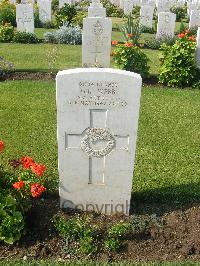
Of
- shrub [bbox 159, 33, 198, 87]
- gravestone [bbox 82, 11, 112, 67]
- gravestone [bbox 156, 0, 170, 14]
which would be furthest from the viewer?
Answer: gravestone [bbox 156, 0, 170, 14]

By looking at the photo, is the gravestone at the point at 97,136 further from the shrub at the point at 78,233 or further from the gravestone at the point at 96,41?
the gravestone at the point at 96,41

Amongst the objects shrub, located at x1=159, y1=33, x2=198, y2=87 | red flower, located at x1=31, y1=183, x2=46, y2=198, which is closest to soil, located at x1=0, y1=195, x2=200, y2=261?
red flower, located at x1=31, y1=183, x2=46, y2=198

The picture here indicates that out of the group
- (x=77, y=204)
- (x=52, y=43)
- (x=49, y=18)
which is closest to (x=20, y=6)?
(x=52, y=43)

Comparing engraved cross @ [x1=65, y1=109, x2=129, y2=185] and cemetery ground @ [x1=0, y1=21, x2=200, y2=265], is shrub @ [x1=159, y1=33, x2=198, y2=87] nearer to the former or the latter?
cemetery ground @ [x1=0, y1=21, x2=200, y2=265]

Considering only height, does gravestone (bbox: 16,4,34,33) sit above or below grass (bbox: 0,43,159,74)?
above

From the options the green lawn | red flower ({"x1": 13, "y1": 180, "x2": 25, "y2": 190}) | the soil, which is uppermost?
red flower ({"x1": 13, "y1": 180, "x2": 25, "y2": 190})

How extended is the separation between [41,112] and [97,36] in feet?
12.4

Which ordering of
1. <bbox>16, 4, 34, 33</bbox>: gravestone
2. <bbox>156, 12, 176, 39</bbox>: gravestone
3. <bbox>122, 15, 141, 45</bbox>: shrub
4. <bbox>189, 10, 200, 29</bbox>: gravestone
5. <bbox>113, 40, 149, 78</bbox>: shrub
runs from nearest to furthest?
<bbox>113, 40, 149, 78</bbox>: shrub < <bbox>122, 15, 141, 45</bbox>: shrub < <bbox>16, 4, 34, 33</bbox>: gravestone < <bbox>156, 12, 176, 39</bbox>: gravestone < <bbox>189, 10, 200, 29</bbox>: gravestone

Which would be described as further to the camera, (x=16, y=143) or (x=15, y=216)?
(x=16, y=143)

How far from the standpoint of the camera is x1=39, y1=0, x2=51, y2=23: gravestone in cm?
1956

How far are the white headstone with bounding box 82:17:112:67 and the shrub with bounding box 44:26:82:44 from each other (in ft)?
15.4

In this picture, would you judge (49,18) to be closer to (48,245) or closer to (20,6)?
(20,6)

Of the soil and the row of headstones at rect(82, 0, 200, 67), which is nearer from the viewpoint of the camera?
the soil

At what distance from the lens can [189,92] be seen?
10133 millimetres
